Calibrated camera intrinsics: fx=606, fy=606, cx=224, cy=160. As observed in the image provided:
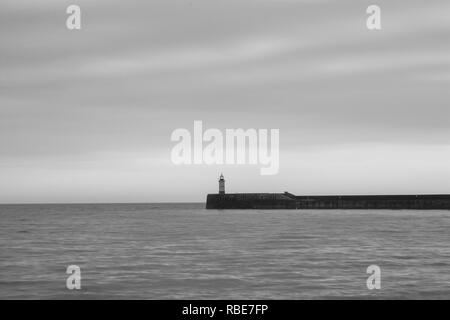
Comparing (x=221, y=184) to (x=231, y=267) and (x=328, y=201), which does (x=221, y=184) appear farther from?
(x=231, y=267)

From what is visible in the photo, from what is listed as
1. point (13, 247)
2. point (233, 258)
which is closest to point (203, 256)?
point (233, 258)

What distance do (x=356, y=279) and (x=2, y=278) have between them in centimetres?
1452

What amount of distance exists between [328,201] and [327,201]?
0.20 m

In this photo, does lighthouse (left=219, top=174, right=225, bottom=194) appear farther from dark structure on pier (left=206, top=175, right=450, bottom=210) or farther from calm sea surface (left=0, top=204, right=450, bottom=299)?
calm sea surface (left=0, top=204, right=450, bottom=299)

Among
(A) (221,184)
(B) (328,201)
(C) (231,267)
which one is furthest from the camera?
(A) (221,184)

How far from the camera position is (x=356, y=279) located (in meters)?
23.9

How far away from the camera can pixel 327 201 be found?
11900cm

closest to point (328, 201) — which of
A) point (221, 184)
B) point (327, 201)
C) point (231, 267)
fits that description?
point (327, 201)

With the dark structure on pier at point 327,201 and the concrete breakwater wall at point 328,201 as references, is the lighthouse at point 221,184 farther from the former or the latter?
the concrete breakwater wall at point 328,201

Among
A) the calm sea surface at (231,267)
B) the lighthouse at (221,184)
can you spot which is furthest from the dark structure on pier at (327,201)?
the calm sea surface at (231,267)

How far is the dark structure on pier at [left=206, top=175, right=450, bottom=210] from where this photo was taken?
106 metres

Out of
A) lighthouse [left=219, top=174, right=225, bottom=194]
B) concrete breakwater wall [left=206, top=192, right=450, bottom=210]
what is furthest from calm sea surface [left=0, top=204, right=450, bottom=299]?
lighthouse [left=219, top=174, right=225, bottom=194]

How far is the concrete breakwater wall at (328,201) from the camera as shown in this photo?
10650 centimetres
